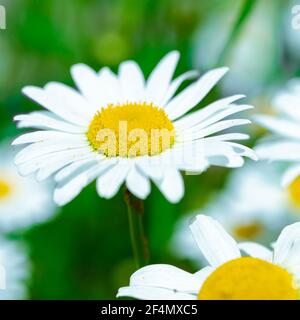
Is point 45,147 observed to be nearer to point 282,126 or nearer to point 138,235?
point 138,235

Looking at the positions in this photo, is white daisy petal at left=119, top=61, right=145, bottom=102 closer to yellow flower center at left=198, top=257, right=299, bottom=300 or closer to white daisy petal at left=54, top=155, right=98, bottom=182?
Answer: white daisy petal at left=54, top=155, right=98, bottom=182

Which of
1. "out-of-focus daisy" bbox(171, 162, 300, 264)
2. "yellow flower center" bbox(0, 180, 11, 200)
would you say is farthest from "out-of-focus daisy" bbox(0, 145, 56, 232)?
"out-of-focus daisy" bbox(171, 162, 300, 264)

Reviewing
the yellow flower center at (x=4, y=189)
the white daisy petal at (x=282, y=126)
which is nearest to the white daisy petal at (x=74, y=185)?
the white daisy petal at (x=282, y=126)

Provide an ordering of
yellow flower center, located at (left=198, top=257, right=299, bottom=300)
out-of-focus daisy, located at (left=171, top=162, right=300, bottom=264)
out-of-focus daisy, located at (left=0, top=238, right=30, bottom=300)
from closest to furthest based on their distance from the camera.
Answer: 1. yellow flower center, located at (left=198, top=257, right=299, bottom=300)
2. out-of-focus daisy, located at (left=0, top=238, right=30, bottom=300)
3. out-of-focus daisy, located at (left=171, top=162, right=300, bottom=264)

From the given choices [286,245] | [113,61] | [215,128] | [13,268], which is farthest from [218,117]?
[113,61]

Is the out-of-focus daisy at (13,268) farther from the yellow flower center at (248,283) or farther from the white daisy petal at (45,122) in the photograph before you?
the yellow flower center at (248,283)
